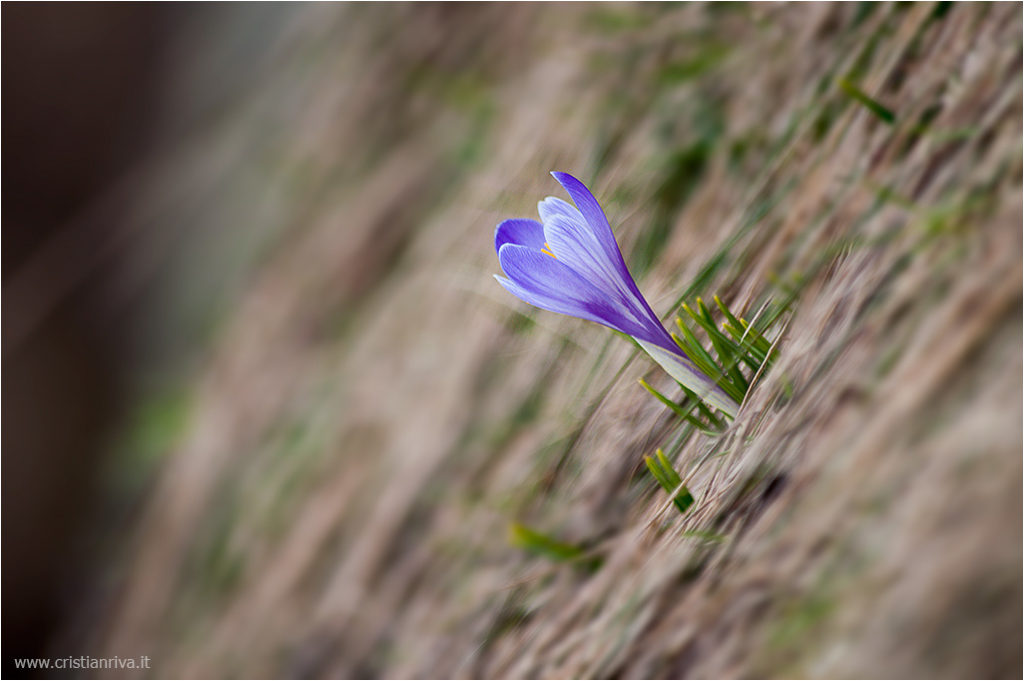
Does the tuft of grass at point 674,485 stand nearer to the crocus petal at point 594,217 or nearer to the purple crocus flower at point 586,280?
the purple crocus flower at point 586,280

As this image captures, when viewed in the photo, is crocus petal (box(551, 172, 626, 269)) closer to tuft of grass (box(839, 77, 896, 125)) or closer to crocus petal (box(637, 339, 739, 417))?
crocus petal (box(637, 339, 739, 417))

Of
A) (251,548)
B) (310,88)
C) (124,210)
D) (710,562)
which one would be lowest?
(710,562)

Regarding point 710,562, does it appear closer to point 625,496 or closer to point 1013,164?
point 625,496

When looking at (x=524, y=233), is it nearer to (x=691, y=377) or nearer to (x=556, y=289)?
(x=556, y=289)

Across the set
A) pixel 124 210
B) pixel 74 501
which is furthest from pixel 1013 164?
pixel 74 501

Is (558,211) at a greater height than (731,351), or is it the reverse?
(558,211)

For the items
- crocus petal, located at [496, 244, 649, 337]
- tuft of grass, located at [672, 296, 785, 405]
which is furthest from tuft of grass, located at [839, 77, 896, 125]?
crocus petal, located at [496, 244, 649, 337]

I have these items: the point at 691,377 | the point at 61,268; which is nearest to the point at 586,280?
the point at 691,377
